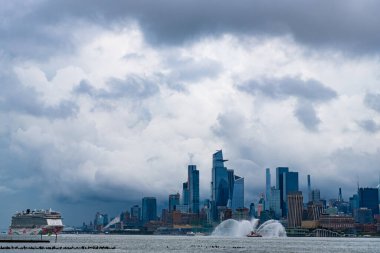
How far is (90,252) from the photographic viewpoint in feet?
638

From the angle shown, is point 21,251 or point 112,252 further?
point 112,252

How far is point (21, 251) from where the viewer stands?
184375 millimetres

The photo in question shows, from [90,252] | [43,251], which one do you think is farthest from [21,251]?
[90,252]

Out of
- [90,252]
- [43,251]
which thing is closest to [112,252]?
[90,252]

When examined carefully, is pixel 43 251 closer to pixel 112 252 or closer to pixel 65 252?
pixel 65 252

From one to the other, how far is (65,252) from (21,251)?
12164mm

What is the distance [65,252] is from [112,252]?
55.3 feet

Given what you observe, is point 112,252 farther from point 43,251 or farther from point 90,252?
point 43,251

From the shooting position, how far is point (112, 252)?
651 ft

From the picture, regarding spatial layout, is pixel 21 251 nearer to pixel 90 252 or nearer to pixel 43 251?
pixel 43 251

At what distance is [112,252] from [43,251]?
830 inches

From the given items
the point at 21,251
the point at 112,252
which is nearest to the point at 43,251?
the point at 21,251

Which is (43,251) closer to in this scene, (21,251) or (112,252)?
(21,251)

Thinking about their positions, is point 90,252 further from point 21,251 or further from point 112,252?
point 21,251
